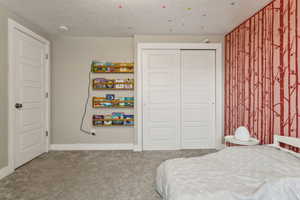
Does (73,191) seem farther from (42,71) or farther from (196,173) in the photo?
(42,71)

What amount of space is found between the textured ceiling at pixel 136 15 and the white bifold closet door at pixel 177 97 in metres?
0.55

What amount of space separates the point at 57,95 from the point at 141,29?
225 cm

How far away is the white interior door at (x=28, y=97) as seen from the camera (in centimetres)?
284

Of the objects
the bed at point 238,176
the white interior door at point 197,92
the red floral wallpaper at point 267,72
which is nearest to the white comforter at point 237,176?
the bed at point 238,176

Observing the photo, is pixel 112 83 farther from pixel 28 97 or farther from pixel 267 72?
pixel 267 72

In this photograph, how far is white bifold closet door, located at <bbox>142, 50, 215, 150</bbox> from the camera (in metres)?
3.82

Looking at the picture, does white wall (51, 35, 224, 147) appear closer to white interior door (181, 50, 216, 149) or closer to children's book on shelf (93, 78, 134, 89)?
children's book on shelf (93, 78, 134, 89)

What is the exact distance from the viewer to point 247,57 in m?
2.99

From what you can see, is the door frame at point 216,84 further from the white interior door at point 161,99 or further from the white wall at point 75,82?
the white wall at point 75,82

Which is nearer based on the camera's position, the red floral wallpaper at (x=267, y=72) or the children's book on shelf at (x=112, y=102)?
the red floral wallpaper at (x=267, y=72)

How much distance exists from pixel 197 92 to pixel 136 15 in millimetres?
1971

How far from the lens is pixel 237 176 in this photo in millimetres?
1419

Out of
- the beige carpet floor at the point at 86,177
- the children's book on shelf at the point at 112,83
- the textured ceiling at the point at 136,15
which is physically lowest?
the beige carpet floor at the point at 86,177

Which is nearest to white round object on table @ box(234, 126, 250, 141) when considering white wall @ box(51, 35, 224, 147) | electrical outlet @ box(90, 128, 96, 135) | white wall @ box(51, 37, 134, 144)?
white wall @ box(51, 35, 224, 147)
